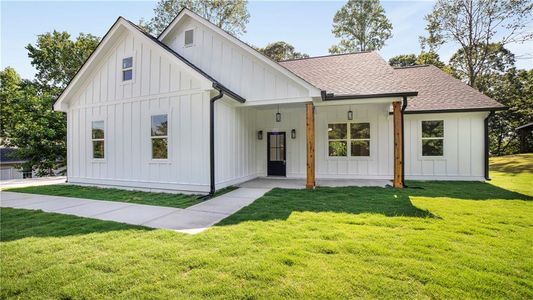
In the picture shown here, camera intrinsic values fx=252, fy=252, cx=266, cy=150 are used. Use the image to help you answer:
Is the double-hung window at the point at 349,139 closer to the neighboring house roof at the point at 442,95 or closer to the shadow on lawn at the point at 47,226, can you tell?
the neighboring house roof at the point at 442,95

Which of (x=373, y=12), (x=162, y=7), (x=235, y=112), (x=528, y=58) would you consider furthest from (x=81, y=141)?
(x=528, y=58)

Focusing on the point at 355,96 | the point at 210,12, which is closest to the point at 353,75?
the point at 355,96

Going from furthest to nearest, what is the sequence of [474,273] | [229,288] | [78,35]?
[78,35] < [474,273] < [229,288]

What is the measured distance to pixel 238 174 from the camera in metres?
9.48

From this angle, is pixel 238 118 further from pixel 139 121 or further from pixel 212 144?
pixel 139 121

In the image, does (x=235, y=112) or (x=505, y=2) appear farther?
(x=505, y=2)

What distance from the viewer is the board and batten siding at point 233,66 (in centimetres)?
840

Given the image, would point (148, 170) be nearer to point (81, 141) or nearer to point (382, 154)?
point (81, 141)

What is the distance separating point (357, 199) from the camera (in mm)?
6504

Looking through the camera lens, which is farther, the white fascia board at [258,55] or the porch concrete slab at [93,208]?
the white fascia board at [258,55]

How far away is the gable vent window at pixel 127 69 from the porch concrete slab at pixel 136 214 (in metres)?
5.06

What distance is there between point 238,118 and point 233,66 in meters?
1.90

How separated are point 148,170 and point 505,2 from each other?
24825mm

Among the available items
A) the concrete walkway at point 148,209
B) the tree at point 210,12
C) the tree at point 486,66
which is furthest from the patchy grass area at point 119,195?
the tree at point 486,66
